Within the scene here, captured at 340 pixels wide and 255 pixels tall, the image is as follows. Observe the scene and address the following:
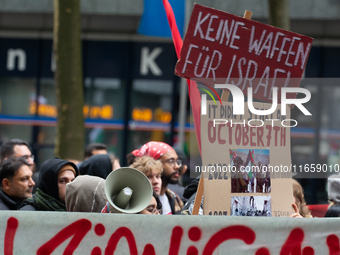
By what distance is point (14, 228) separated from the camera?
2.11 metres

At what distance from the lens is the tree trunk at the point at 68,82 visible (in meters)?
6.41

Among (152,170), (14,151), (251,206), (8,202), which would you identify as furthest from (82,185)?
(14,151)

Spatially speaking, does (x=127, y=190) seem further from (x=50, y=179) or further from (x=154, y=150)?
(x=154, y=150)

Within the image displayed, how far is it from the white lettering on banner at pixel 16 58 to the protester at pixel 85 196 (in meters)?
8.03

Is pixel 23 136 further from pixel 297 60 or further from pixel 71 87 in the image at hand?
pixel 297 60

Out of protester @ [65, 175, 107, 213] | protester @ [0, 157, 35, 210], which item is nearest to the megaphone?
protester @ [65, 175, 107, 213]

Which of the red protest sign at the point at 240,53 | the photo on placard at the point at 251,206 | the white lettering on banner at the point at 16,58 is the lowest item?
the photo on placard at the point at 251,206

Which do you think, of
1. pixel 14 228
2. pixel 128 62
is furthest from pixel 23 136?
pixel 14 228

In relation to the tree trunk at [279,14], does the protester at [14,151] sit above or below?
below

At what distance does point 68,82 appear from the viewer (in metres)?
6.41

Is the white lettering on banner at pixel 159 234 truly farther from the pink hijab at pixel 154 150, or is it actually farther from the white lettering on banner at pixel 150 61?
the white lettering on banner at pixel 150 61

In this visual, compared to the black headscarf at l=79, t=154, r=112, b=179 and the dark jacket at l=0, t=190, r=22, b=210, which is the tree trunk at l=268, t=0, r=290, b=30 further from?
the dark jacket at l=0, t=190, r=22, b=210

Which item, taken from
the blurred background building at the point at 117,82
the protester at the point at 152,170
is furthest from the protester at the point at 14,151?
the blurred background building at the point at 117,82

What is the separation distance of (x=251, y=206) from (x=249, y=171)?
196 millimetres
